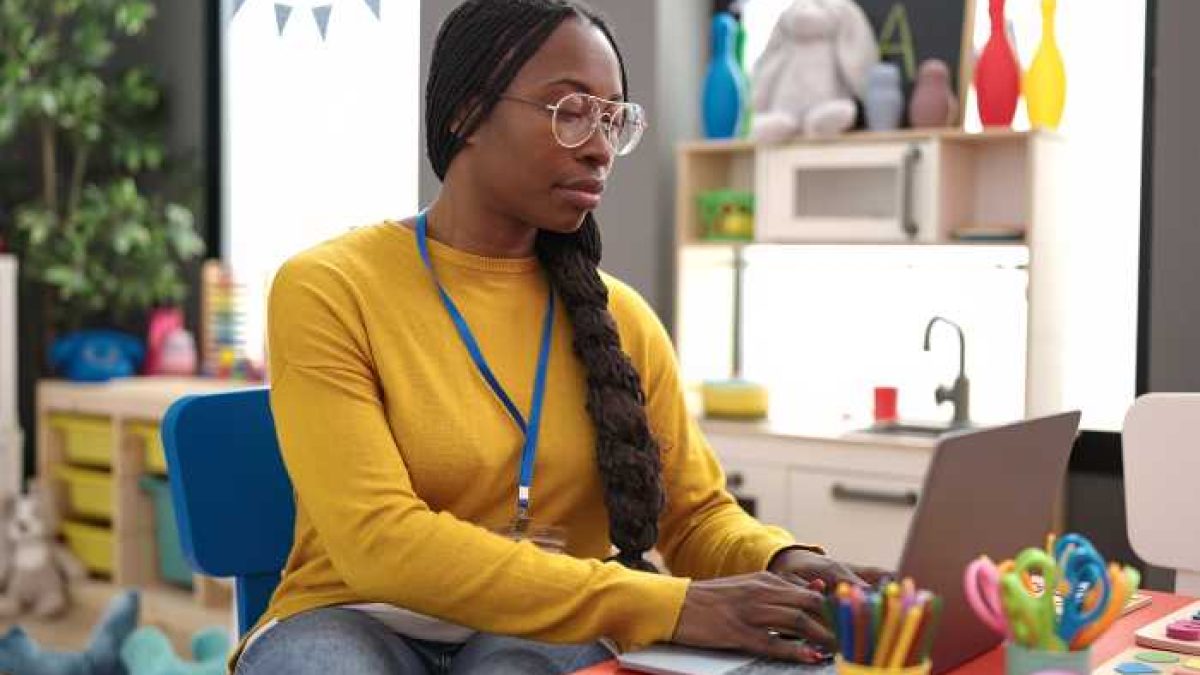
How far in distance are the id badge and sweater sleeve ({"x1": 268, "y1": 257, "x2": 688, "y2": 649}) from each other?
0.11 meters

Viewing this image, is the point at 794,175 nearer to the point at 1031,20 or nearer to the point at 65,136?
the point at 1031,20

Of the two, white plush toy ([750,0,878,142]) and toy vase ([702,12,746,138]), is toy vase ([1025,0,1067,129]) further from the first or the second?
toy vase ([702,12,746,138])

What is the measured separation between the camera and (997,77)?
313 cm

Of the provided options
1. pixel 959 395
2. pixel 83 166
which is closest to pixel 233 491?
pixel 959 395

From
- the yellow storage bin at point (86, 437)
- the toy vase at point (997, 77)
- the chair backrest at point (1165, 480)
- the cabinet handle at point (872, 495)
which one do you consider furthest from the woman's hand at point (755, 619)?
the yellow storage bin at point (86, 437)

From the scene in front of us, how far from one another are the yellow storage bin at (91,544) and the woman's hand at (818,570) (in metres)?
3.22

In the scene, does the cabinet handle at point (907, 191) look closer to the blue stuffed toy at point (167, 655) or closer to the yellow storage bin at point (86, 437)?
the blue stuffed toy at point (167, 655)

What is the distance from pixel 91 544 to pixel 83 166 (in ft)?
3.71

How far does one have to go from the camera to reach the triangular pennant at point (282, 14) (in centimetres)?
362

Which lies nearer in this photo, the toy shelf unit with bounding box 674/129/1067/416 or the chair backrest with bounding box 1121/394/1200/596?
the chair backrest with bounding box 1121/394/1200/596

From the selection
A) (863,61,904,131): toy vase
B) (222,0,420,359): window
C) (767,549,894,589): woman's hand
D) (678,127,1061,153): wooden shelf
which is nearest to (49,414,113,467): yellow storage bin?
(222,0,420,359): window

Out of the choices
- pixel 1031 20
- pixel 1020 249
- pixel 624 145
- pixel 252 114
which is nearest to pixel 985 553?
pixel 624 145

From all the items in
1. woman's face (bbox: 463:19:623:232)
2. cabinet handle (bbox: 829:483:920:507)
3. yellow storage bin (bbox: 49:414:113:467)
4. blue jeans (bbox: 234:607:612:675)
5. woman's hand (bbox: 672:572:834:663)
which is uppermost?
woman's face (bbox: 463:19:623:232)

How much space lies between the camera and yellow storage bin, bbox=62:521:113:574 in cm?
424
